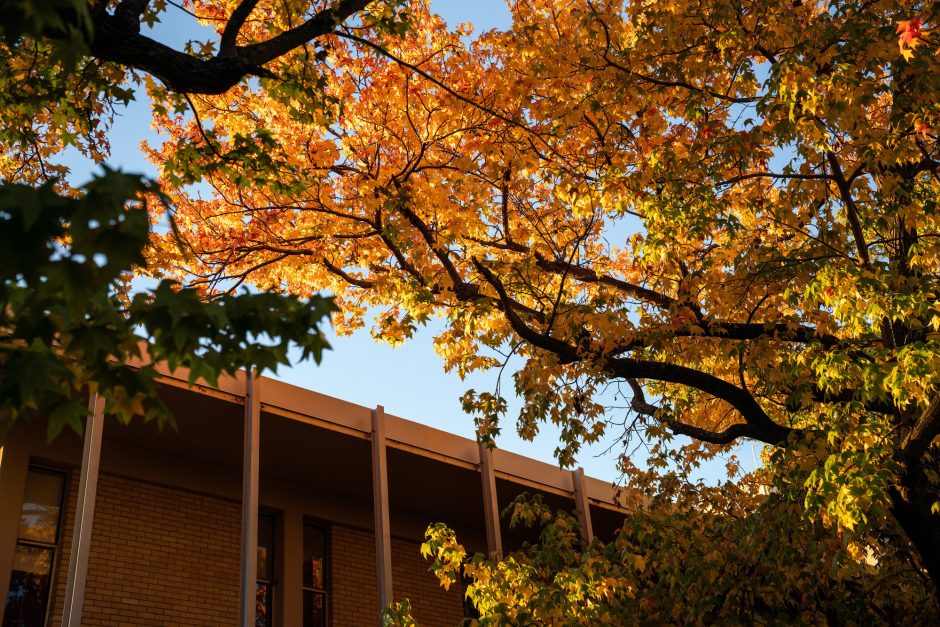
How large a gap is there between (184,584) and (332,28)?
9317mm

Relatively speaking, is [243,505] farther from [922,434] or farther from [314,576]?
[922,434]

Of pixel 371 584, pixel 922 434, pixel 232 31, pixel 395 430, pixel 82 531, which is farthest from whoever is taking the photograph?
pixel 371 584

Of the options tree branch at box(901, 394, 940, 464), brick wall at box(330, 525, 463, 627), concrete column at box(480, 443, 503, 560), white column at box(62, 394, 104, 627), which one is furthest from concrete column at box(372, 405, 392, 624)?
tree branch at box(901, 394, 940, 464)

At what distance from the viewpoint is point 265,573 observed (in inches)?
547

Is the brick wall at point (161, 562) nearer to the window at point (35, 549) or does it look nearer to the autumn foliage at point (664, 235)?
the window at point (35, 549)

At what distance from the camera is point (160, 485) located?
1291 centimetres

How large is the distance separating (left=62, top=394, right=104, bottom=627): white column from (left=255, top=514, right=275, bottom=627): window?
190 inches

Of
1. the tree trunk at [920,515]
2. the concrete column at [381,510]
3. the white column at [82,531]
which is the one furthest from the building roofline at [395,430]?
the tree trunk at [920,515]

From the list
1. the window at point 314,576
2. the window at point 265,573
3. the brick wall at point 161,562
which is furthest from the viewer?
the window at point 314,576

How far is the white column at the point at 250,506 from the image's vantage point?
9.80 meters

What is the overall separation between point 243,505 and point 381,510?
2.05 meters

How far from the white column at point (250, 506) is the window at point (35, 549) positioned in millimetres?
2932

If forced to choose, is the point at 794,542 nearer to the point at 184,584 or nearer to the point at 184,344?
the point at 184,344

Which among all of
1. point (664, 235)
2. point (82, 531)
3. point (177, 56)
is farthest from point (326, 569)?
point (177, 56)
